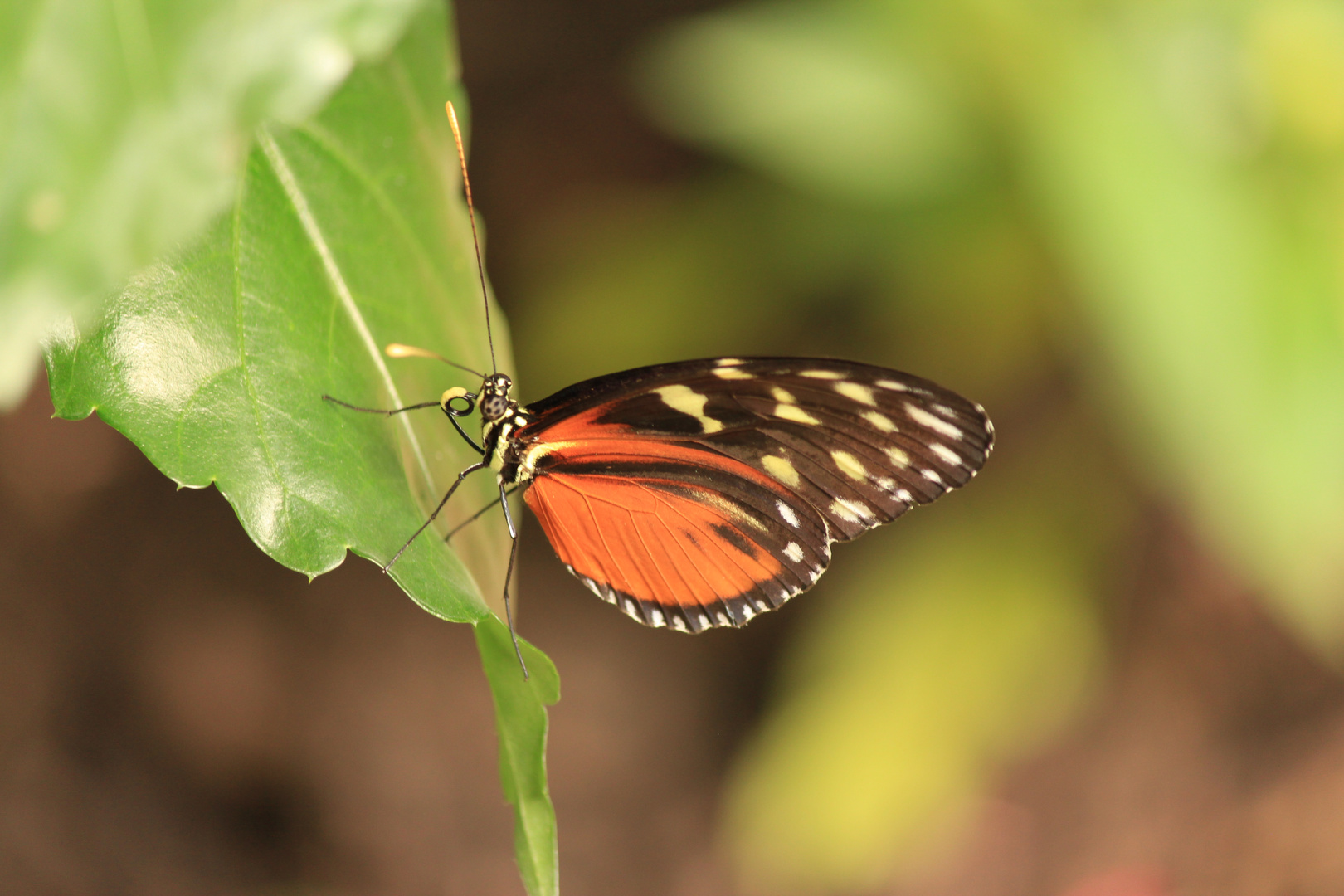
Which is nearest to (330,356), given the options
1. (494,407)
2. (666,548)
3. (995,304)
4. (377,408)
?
(377,408)

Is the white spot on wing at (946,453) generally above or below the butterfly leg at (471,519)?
above

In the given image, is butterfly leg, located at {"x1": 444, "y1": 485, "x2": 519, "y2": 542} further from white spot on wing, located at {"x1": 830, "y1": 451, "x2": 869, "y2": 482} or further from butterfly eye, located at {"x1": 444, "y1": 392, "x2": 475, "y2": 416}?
white spot on wing, located at {"x1": 830, "y1": 451, "x2": 869, "y2": 482}

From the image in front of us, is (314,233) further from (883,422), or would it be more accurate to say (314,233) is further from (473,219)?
(883,422)

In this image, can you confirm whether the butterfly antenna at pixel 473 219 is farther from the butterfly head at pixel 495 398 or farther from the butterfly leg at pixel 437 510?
the butterfly leg at pixel 437 510

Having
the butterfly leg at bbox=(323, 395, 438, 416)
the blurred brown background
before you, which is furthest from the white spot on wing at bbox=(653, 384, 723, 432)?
the blurred brown background

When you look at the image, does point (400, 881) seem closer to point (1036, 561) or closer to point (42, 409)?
point (42, 409)

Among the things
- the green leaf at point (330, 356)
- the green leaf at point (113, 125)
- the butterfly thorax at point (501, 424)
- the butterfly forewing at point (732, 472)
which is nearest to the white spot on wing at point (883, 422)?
the butterfly forewing at point (732, 472)

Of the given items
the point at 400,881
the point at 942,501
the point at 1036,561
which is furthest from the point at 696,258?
the point at 400,881
